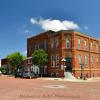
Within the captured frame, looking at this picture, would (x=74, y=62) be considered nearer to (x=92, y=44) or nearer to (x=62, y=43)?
(x=62, y=43)

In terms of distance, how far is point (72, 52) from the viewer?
50.8 meters

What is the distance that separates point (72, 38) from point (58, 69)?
7433mm

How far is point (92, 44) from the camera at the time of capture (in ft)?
189

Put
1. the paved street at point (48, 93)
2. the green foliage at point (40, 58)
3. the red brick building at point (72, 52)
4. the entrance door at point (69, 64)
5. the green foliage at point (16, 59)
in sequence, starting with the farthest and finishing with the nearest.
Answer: the green foliage at point (16, 59)
the green foliage at point (40, 58)
the entrance door at point (69, 64)
the red brick building at point (72, 52)
the paved street at point (48, 93)

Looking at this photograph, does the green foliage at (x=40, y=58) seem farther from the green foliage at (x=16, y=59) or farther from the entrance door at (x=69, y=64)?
the green foliage at (x=16, y=59)

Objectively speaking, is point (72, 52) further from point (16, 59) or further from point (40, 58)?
point (16, 59)

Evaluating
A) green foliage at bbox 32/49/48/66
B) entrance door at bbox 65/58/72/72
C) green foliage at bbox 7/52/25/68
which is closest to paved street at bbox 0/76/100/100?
entrance door at bbox 65/58/72/72

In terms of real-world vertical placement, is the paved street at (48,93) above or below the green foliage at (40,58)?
below

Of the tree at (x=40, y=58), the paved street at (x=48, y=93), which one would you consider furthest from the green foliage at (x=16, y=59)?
the paved street at (x=48, y=93)

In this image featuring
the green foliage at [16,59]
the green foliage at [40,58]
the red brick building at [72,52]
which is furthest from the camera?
the green foliage at [16,59]

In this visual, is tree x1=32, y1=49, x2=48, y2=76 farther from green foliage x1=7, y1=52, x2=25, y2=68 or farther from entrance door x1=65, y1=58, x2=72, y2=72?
green foliage x1=7, y1=52, x2=25, y2=68

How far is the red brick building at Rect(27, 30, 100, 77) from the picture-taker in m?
50.9

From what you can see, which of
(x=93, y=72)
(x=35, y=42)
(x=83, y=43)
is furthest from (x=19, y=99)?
(x=35, y=42)

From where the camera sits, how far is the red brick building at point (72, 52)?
50.9m
